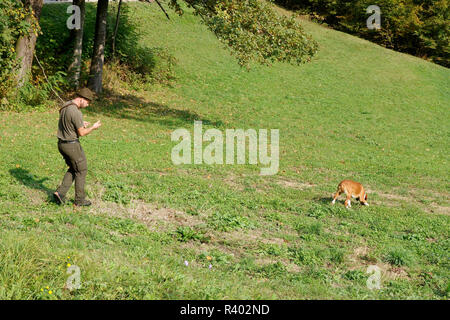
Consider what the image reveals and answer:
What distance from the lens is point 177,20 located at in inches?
1385

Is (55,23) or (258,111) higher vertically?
(55,23)

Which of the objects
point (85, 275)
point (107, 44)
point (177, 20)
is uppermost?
point (177, 20)

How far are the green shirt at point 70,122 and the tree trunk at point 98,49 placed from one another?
13564 millimetres

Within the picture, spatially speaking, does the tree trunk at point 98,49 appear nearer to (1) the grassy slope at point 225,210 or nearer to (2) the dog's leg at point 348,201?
(1) the grassy slope at point 225,210

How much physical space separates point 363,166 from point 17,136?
11923mm

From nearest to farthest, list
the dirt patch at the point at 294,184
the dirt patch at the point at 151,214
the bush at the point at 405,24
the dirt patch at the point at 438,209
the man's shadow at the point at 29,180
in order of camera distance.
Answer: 1. the dirt patch at the point at 151,214
2. the man's shadow at the point at 29,180
3. the dirt patch at the point at 438,209
4. the dirt patch at the point at 294,184
5. the bush at the point at 405,24

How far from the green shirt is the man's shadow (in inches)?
60.9

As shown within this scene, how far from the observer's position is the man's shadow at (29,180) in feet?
30.6

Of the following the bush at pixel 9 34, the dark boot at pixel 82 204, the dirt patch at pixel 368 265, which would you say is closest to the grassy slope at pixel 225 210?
the dirt patch at pixel 368 265

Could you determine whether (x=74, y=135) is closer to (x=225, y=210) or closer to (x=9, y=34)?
(x=225, y=210)

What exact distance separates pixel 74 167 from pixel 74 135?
63 centimetres

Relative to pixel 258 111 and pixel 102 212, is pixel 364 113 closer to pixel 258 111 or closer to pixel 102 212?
pixel 258 111

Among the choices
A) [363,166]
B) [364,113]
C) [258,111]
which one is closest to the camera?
[363,166]
